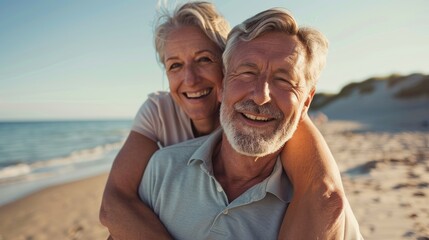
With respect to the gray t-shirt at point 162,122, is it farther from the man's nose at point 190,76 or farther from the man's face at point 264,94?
the man's face at point 264,94

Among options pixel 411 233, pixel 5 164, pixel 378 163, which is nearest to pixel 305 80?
pixel 411 233

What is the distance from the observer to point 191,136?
3064 mm

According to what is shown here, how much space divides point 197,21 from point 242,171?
4.08ft

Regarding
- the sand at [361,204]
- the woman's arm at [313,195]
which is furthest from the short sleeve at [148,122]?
the sand at [361,204]

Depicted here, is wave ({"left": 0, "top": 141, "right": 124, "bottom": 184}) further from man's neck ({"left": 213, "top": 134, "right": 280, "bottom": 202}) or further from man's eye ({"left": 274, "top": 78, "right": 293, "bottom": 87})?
man's eye ({"left": 274, "top": 78, "right": 293, "bottom": 87})

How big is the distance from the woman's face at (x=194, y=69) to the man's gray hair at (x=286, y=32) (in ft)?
1.14

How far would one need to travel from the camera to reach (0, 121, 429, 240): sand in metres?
4.38

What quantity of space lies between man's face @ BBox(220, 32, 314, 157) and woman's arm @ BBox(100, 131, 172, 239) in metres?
0.68

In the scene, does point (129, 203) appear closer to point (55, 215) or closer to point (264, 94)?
point (264, 94)

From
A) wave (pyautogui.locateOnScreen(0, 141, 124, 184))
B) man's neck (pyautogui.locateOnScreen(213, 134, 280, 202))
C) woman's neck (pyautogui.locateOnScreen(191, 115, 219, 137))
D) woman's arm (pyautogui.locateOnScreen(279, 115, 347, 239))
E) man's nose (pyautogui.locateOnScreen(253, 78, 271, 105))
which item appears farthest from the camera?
wave (pyautogui.locateOnScreen(0, 141, 124, 184))

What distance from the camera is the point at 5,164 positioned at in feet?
46.7

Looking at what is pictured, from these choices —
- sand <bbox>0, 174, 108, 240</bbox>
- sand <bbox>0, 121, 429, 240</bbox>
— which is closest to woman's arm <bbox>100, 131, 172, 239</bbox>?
sand <bbox>0, 121, 429, 240</bbox>

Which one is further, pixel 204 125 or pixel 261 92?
pixel 204 125

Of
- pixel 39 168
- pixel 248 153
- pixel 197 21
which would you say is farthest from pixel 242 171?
pixel 39 168
